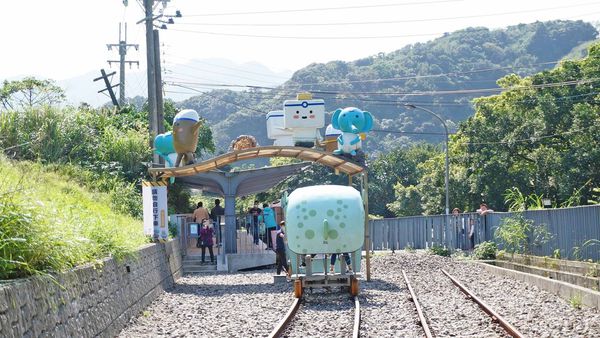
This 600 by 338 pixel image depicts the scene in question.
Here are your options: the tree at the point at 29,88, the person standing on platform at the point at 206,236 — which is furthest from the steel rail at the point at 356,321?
the tree at the point at 29,88

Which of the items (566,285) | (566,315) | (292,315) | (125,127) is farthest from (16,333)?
(125,127)

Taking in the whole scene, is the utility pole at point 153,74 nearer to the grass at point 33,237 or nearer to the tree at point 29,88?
the grass at point 33,237

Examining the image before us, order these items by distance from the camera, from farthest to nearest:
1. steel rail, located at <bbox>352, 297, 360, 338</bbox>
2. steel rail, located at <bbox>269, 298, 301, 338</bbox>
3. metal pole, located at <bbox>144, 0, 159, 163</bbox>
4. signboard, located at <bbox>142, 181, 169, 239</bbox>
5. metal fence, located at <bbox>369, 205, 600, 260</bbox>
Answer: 1. metal pole, located at <bbox>144, 0, 159, 163</bbox>
2. signboard, located at <bbox>142, 181, 169, 239</bbox>
3. metal fence, located at <bbox>369, 205, 600, 260</bbox>
4. steel rail, located at <bbox>269, 298, 301, 338</bbox>
5. steel rail, located at <bbox>352, 297, 360, 338</bbox>

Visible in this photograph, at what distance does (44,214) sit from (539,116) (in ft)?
160

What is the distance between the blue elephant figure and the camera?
2609 cm

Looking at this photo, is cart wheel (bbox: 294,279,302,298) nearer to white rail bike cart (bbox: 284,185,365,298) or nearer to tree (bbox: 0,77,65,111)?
white rail bike cart (bbox: 284,185,365,298)

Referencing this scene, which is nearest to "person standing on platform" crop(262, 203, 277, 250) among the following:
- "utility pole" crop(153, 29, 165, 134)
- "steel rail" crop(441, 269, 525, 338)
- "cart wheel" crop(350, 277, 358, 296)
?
"utility pole" crop(153, 29, 165, 134)

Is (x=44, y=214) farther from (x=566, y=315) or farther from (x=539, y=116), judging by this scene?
(x=539, y=116)

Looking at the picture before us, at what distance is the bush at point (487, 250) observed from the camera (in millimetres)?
31484

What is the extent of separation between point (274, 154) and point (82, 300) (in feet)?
47.7

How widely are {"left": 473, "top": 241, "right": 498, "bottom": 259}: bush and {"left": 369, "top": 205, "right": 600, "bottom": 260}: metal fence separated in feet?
3.47

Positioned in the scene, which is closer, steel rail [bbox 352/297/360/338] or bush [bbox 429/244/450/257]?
steel rail [bbox 352/297/360/338]

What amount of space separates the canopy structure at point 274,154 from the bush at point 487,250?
26.8ft

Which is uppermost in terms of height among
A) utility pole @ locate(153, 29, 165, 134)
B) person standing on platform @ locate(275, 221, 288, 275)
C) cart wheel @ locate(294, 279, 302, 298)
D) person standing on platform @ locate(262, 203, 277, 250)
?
utility pole @ locate(153, 29, 165, 134)
